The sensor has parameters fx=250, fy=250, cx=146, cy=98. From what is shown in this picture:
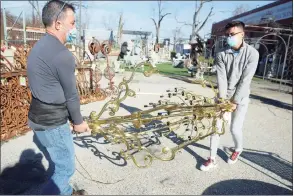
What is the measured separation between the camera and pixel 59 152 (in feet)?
7.06

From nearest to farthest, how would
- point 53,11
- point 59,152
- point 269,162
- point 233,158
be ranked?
point 53,11
point 59,152
point 233,158
point 269,162

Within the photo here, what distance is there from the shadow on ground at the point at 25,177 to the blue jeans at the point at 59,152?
1.34 ft

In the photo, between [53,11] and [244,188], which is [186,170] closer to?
[244,188]

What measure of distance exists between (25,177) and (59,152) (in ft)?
4.14

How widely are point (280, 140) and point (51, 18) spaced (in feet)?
14.3

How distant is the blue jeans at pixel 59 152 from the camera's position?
2098mm

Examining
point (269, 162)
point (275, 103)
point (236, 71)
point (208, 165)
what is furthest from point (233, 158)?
point (275, 103)

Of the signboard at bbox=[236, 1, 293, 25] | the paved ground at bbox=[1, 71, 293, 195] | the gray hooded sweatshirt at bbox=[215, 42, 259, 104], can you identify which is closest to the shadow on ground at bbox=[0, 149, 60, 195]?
the paved ground at bbox=[1, 71, 293, 195]

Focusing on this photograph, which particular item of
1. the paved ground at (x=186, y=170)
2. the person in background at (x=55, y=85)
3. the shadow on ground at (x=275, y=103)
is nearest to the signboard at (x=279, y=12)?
the shadow on ground at (x=275, y=103)

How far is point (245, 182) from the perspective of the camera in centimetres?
306

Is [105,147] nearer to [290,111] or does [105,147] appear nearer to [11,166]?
[11,166]

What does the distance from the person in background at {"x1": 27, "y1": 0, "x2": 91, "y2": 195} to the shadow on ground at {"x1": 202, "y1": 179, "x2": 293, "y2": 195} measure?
1701 mm

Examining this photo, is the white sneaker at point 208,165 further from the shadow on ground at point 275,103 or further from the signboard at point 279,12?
the signboard at point 279,12

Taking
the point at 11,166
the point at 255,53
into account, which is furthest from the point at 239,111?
the point at 11,166
